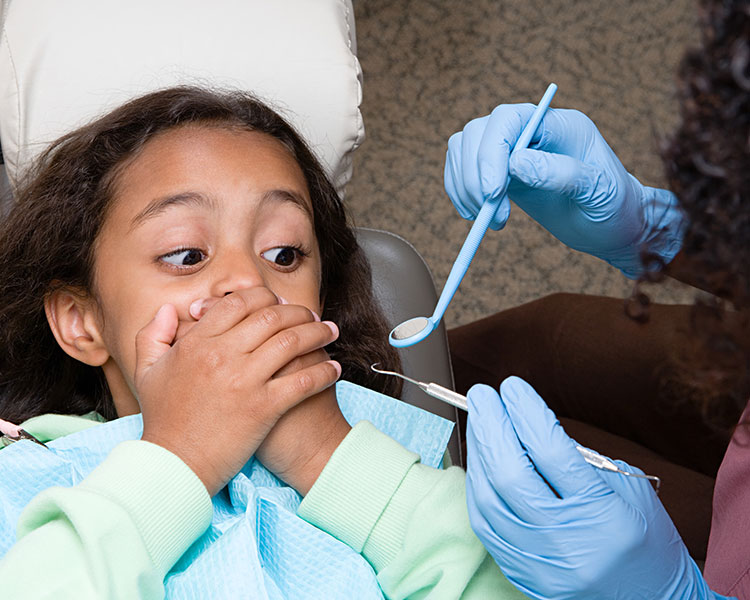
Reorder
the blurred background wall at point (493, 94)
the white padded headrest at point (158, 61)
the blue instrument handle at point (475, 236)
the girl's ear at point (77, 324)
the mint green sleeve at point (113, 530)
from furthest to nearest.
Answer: the blurred background wall at point (493, 94) → the white padded headrest at point (158, 61) → the girl's ear at point (77, 324) → the blue instrument handle at point (475, 236) → the mint green sleeve at point (113, 530)

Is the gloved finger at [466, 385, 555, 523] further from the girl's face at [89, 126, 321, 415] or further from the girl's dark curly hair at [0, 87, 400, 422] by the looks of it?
the girl's dark curly hair at [0, 87, 400, 422]

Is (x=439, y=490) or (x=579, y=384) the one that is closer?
(x=439, y=490)

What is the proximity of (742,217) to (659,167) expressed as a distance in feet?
0.37

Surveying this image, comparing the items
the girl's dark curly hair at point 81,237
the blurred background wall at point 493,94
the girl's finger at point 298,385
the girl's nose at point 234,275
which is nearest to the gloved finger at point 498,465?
the girl's finger at point 298,385

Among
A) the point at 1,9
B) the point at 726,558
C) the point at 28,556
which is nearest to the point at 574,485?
the point at 726,558

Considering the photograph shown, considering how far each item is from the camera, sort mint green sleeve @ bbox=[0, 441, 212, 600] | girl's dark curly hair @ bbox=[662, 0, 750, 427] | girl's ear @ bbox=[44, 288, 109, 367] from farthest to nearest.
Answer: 1. girl's ear @ bbox=[44, 288, 109, 367]
2. mint green sleeve @ bbox=[0, 441, 212, 600]
3. girl's dark curly hair @ bbox=[662, 0, 750, 427]

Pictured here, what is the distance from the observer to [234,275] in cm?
93

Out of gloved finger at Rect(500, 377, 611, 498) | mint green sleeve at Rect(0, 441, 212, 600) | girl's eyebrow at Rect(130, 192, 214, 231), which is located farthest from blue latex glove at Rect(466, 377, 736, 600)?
girl's eyebrow at Rect(130, 192, 214, 231)

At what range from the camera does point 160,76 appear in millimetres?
1198

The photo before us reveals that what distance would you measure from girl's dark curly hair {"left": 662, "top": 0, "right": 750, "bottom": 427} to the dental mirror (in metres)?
0.26

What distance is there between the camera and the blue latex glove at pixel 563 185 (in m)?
0.91

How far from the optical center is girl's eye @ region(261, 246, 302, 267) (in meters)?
0.99

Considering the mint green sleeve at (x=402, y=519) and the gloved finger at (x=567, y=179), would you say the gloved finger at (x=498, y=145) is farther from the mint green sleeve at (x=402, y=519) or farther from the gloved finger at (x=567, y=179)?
the mint green sleeve at (x=402, y=519)

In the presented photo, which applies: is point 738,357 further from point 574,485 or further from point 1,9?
point 1,9
